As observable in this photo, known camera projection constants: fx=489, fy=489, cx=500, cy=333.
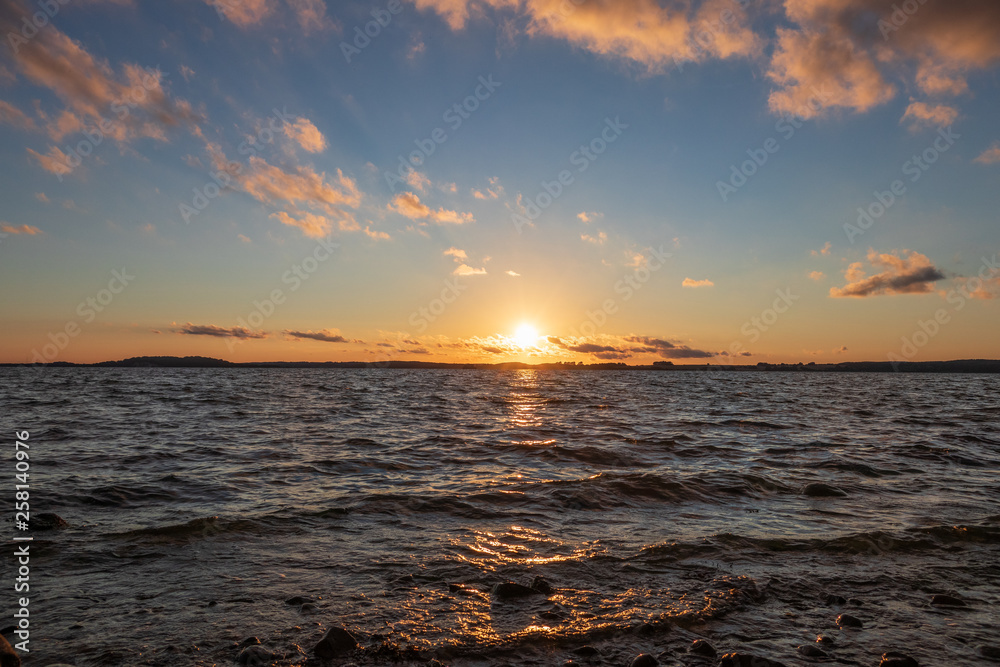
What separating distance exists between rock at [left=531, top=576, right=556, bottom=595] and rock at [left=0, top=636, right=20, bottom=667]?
5166 mm

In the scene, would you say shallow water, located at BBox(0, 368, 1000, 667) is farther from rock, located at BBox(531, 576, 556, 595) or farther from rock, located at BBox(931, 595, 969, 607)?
rock, located at BBox(931, 595, 969, 607)

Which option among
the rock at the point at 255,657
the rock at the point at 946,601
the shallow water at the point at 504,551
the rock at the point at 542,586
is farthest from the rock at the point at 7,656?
the rock at the point at 946,601

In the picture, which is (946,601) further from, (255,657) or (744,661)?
(255,657)

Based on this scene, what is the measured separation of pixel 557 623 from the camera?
549 cm

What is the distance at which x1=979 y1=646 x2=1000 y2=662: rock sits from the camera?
15.6 feet

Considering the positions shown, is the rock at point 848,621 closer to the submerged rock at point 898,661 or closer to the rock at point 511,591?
the submerged rock at point 898,661

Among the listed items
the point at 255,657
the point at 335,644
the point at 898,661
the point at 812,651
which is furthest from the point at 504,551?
the point at 898,661

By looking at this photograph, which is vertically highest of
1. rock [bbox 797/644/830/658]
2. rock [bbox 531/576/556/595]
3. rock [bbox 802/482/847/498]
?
rock [bbox 797/644/830/658]

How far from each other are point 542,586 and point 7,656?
17.4 ft

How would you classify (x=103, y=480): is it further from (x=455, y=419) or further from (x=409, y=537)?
(x=455, y=419)

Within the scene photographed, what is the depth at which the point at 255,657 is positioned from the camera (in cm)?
468

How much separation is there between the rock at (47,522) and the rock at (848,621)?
11987 millimetres

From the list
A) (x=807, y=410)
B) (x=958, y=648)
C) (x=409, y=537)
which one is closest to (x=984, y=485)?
(x=958, y=648)

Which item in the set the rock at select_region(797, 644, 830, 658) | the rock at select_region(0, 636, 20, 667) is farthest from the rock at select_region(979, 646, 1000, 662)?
the rock at select_region(0, 636, 20, 667)
